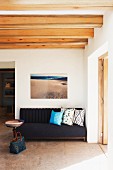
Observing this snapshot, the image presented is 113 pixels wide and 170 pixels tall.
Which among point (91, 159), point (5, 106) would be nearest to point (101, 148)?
point (91, 159)

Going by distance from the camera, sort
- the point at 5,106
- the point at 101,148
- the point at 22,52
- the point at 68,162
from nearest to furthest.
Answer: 1. the point at 68,162
2. the point at 101,148
3. the point at 22,52
4. the point at 5,106

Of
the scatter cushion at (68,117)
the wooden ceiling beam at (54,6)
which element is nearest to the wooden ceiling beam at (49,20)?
the wooden ceiling beam at (54,6)

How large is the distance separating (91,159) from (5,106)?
7.73m

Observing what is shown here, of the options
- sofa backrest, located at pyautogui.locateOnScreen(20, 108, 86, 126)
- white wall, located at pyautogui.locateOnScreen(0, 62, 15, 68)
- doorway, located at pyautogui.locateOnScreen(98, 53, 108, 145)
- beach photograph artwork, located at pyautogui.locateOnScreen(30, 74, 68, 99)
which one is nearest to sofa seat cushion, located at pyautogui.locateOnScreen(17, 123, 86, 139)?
doorway, located at pyautogui.locateOnScreen(98, 53, 108, 145)

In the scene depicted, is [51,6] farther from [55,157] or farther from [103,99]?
[103,99]

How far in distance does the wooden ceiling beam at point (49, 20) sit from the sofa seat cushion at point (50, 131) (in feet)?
10.3

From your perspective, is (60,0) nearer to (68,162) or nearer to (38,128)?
(68,162)

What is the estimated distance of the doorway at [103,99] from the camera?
219 inches

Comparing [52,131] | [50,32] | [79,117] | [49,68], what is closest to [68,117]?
[79,117]

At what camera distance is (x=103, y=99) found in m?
5.65

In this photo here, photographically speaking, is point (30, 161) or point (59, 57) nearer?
point (30, 161)

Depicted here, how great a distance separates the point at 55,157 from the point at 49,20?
9.04 ft

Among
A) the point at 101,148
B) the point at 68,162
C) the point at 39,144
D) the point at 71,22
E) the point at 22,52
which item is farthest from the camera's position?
the point at 22,52

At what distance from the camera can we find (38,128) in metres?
5.91
